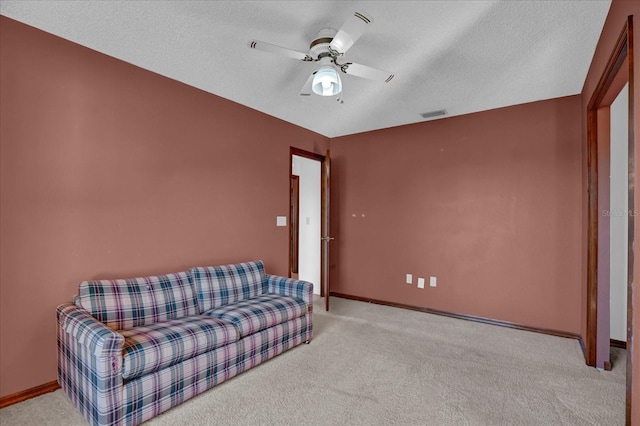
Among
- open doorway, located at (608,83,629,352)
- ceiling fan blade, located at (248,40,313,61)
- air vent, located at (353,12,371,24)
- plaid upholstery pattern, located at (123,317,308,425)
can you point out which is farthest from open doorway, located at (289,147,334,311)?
open doorway, located at (608,83,629,352)

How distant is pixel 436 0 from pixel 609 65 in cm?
119

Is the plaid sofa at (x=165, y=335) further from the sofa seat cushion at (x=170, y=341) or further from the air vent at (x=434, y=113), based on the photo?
the air vent at (x=434, y=113)

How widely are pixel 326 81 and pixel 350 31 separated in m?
0.45

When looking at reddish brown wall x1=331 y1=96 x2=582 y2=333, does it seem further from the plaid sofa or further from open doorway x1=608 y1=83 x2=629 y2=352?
the plaid sofa

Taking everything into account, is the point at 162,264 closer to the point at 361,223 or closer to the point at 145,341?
the point at 145,341

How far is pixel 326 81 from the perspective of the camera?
95.3 inches

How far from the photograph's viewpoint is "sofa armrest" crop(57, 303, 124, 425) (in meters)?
1.82

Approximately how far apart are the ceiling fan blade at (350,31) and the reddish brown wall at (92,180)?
5.89 feet

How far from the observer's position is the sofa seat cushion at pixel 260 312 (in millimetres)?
2623

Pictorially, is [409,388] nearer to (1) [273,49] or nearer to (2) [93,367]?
(2) [93,367]

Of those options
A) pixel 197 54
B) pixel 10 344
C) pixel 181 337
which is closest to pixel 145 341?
pixel 181 337

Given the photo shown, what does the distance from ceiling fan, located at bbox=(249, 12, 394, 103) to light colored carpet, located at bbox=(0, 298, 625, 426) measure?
2.22 meters

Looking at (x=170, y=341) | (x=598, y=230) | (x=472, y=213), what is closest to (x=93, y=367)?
(x=170, y=341)

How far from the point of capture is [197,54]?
273 cm
